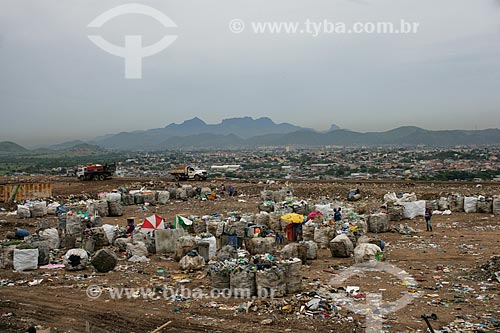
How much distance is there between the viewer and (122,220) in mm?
16594

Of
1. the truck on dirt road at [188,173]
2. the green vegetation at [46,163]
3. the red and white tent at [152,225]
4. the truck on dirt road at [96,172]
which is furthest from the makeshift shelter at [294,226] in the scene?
the green vegetation at [46,163]

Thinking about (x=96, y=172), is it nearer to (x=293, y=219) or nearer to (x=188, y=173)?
(x=188, y=173)

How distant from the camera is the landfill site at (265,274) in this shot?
6.59m

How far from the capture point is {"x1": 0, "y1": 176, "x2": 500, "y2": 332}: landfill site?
6.59m

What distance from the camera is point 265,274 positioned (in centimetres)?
743

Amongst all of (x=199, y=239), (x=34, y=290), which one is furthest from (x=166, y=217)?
(x=34, y=290)

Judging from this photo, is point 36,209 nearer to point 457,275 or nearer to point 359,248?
point 359,248

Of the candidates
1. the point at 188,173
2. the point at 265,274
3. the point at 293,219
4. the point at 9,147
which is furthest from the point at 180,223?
the point at 9,147

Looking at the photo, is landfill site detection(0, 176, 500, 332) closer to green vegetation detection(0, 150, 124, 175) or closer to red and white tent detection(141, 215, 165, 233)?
red and white tent detection(141, 215, 165, 233)

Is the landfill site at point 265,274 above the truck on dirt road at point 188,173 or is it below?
below

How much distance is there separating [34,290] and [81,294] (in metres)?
0.95

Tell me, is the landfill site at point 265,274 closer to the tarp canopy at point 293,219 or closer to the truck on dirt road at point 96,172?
the tarp canopy at point 293,219

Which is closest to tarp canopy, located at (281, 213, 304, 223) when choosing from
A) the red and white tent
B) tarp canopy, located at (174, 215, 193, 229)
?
tarp canopy, located at (174, 215, 193, 229)

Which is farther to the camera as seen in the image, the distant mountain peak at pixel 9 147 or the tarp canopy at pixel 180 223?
the distant mountain peak at pixel 9 147
